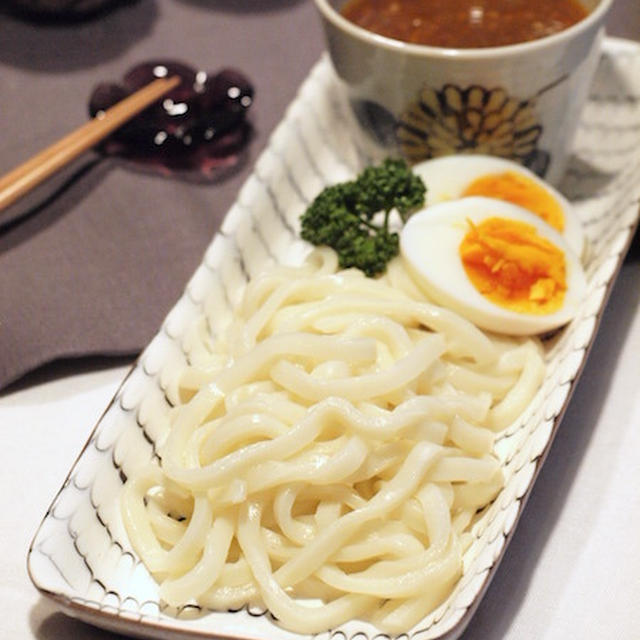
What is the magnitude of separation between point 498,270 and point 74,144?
132 centimetres

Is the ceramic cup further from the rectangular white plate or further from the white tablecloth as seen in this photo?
the white tablecloth

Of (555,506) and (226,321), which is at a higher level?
(226,321)

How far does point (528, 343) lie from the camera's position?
216 cm

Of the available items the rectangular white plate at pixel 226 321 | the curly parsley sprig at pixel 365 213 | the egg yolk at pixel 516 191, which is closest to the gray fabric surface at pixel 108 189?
the rectangular white plate at pixel 226 321

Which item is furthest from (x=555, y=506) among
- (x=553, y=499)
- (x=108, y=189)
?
(x=108, y=189)

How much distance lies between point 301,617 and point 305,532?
17 centimetres

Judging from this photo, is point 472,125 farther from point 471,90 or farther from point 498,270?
point 498,270

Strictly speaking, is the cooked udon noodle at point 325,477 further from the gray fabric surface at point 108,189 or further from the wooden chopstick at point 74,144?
the wooden chopstick at point 74,144

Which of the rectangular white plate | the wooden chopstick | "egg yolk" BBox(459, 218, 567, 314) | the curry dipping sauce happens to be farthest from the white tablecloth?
the curry dipping sauce

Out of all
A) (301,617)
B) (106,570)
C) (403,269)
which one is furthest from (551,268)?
(106,570)

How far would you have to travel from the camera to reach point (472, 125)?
8.27ft

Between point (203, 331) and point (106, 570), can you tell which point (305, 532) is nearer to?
point (106, 570)

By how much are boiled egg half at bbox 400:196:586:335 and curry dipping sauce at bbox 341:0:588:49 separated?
2.06ft

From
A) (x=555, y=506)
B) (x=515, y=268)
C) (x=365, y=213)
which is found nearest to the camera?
(x=555, y=506)
